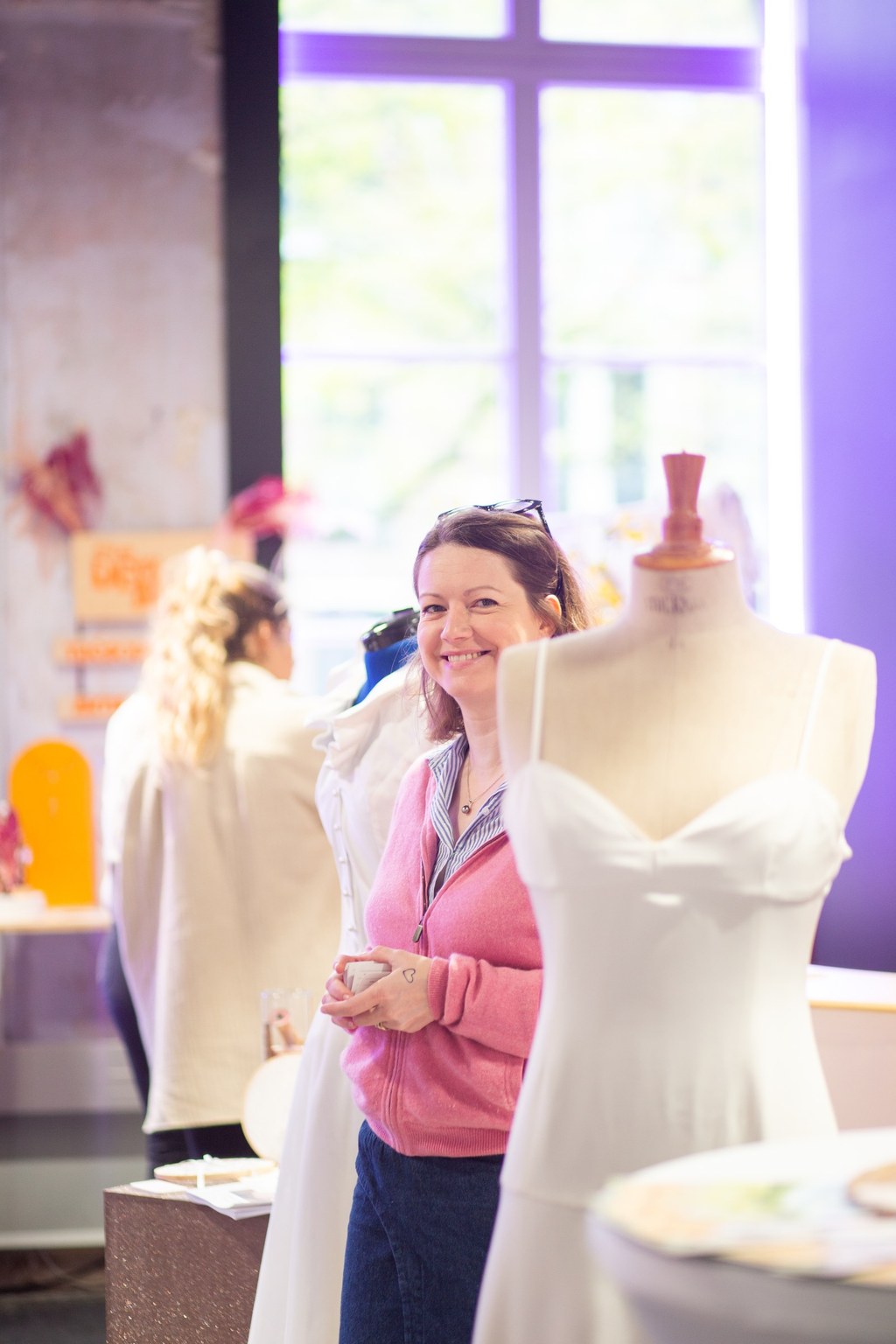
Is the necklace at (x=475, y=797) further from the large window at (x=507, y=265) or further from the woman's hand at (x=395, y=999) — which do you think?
the large window at (x=507, y=265)

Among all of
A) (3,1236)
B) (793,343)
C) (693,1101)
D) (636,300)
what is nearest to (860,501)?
(793,343)

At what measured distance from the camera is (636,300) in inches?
212

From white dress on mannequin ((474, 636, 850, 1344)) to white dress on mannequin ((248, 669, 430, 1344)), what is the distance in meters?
0.80

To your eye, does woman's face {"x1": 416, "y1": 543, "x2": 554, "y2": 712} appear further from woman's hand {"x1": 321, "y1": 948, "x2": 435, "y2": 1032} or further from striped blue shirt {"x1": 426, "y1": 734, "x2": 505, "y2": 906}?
woman's hand {"x1": 321, "y1": 948, "x2": 435, "y2": 1032}

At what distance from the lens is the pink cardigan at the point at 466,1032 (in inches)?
63.6

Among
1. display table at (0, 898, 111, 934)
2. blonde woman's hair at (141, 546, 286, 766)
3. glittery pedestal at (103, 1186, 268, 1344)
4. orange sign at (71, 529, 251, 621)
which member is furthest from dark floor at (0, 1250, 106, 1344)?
orange sign at (71, 529, 251, 621)

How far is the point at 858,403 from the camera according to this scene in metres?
3.79

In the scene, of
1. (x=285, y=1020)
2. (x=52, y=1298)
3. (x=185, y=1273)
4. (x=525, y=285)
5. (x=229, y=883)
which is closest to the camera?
(x=185, y=1273)

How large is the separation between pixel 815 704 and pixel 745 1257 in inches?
23.5

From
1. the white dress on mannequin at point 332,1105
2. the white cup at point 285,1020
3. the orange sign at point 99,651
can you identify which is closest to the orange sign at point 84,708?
the orange sign at point 99,651

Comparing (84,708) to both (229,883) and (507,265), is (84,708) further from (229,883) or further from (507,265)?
(507,265)

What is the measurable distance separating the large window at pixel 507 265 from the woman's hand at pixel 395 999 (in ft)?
11.7

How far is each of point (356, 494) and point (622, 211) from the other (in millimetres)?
1409

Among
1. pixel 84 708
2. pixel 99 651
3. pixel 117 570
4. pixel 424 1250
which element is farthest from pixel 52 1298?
pixel 424 1250
